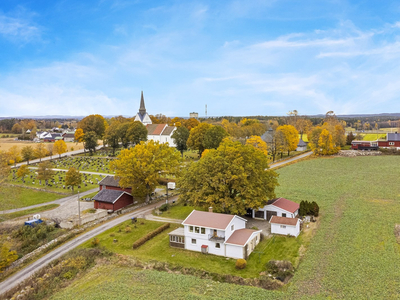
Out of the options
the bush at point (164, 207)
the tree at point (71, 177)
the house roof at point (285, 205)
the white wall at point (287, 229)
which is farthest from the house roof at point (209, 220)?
the tree at point (71, 177)

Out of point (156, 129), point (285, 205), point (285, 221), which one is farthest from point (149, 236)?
point (156, 129)

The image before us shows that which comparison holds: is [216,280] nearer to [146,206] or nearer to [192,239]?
[192,239]

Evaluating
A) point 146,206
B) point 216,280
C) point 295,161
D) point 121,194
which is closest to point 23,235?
point 121,194

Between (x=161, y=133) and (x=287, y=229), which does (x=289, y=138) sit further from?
(x=287, y=229)

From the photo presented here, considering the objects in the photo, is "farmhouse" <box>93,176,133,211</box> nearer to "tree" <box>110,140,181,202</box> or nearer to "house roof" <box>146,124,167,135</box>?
"tree" <box>110,140,181,202</box>

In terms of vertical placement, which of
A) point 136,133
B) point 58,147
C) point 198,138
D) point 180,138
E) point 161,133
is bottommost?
point 58,147

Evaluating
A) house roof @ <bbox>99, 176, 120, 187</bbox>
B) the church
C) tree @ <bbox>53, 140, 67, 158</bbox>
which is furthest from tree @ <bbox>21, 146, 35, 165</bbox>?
the church
